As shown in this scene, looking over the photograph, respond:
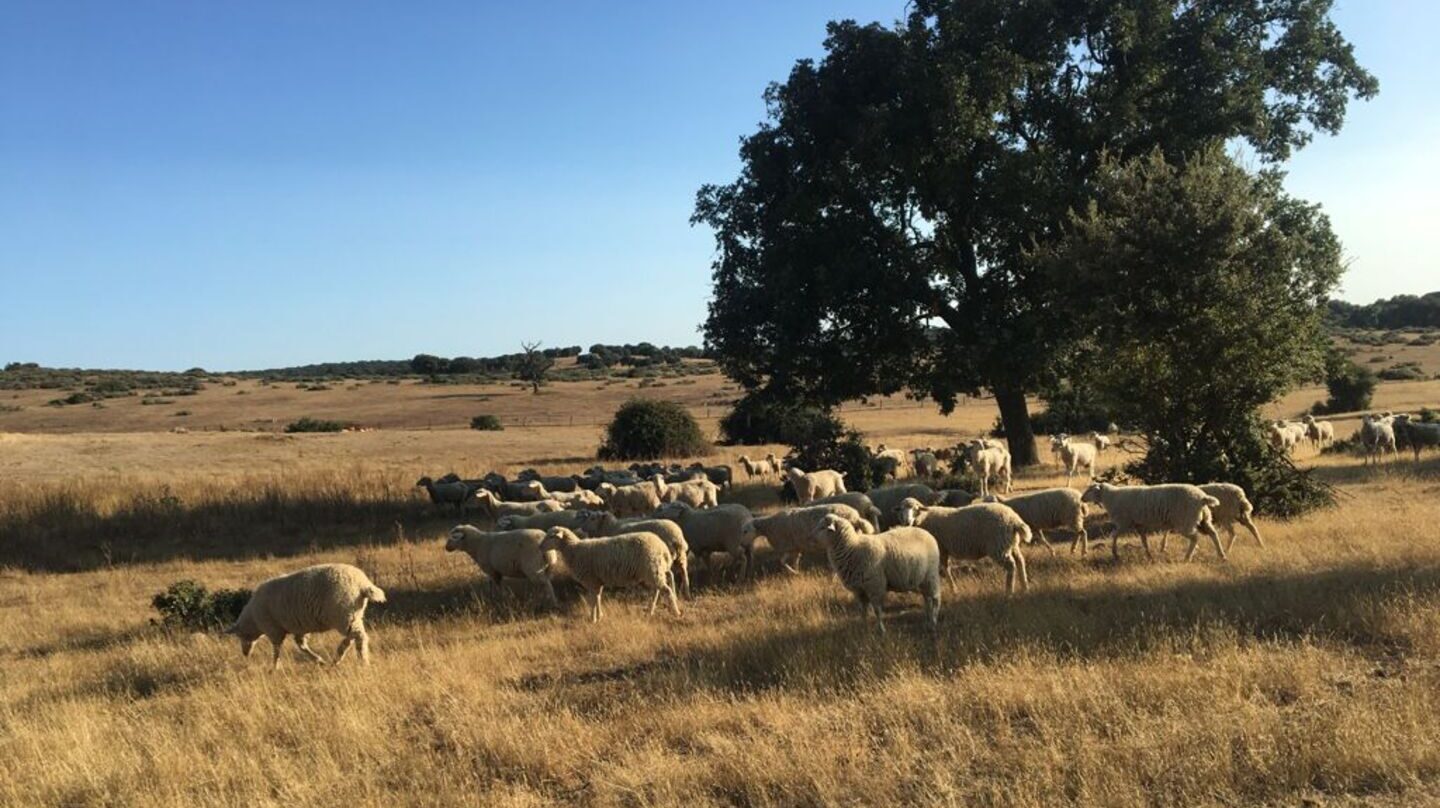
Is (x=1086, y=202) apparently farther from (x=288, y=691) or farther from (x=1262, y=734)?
(x=288, y=691)

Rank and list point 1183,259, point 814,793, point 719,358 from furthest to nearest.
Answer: point 719,358 < point 1183,259 < point 814,793

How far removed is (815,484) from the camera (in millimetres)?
19719

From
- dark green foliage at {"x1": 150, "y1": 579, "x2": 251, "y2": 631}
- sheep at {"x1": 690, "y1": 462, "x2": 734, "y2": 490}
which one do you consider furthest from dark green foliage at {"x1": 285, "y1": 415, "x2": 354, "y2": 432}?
dark green foliage at {"x1": 150, "y1": 579, "x2": 251, "y2": 631}

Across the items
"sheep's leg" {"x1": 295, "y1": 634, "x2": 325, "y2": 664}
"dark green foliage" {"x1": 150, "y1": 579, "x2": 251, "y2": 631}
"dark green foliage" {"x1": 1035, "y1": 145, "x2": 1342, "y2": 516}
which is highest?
"dark green foliage" {"x1": 1035, "y1": 145, "x2": 1342, "y2": 516}

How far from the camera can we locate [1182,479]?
1614cm

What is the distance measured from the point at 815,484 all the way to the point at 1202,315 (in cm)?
787

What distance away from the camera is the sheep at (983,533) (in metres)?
11.5

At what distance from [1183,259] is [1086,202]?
619cm

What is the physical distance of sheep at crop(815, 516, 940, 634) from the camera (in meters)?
9.98

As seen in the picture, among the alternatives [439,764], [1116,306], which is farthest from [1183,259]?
[439,764]

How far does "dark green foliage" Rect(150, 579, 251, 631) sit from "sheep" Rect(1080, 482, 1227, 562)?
40.0 ft

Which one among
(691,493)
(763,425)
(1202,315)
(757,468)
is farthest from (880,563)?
(763,425)

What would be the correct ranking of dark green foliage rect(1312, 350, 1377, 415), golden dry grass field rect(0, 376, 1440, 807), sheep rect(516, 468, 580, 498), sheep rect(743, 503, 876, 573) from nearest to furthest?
golden dry grass field rect(0, 376, 1440, 807) < sheep rect(743, 503, 876, 573) < sheep rect(516, 468, 580, 498) < dark green foliage rect(1312, 350, 1377, 415)

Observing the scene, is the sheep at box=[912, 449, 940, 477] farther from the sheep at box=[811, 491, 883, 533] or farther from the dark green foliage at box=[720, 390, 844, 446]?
the sheep at box=[811, 491, 883, 533]
